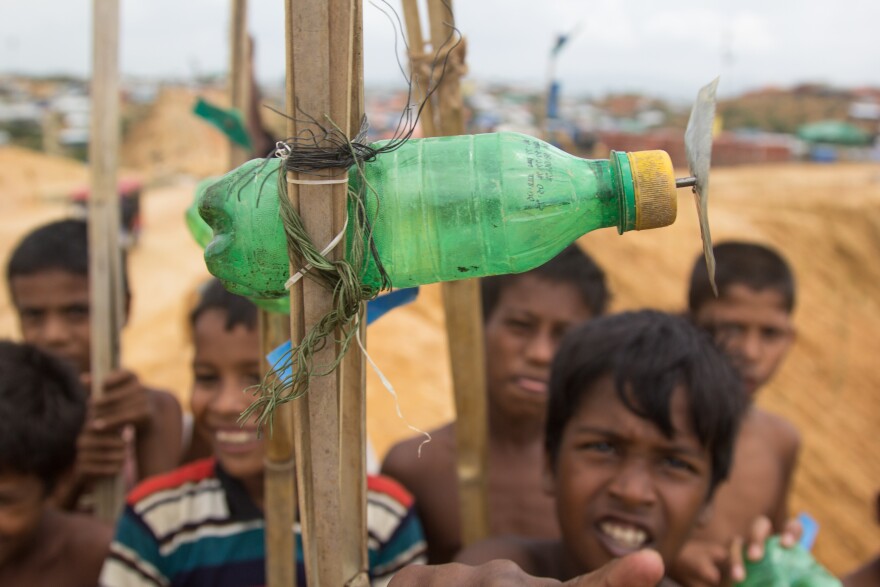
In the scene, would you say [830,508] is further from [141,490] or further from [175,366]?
[141,490]

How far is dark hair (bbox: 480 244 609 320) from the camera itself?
2283 millimetres

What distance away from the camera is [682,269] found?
1023cm

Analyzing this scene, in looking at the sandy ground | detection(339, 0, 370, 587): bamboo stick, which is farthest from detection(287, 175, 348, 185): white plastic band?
the sandy ground

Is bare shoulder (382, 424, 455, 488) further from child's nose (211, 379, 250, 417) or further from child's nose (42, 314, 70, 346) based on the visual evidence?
child's nose (42, 314, 70, 346)

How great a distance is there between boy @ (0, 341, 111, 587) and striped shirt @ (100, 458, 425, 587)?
0.58 feet

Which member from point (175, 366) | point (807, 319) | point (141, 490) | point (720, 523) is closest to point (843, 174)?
point (807, 319)

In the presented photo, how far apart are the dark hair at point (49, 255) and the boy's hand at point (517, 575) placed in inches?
74.6

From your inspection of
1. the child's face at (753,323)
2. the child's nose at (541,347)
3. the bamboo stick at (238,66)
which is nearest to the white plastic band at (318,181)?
the bamboo stick at (238,66)

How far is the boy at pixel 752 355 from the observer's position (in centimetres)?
236

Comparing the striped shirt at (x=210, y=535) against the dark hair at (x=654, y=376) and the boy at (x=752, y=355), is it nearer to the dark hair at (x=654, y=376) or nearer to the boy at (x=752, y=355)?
the dark hair at (x=654, y=376)

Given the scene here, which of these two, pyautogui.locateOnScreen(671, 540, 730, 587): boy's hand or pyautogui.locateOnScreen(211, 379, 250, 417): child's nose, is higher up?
pyautogui.locateOnScreen(211, 379, 250, 417): child's nose

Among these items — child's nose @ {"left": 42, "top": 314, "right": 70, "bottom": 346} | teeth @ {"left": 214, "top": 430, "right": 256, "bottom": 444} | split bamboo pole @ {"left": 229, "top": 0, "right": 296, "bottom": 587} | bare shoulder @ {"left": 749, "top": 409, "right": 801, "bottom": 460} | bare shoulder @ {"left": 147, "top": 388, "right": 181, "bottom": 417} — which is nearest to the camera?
split bamboo pole @ {"left": 229, "top": 0, "right": 296, "bottom": 587}

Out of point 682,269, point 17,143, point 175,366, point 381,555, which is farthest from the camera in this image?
point 17,143

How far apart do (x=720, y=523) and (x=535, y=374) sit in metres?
0.74
